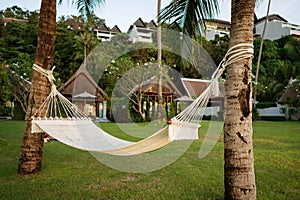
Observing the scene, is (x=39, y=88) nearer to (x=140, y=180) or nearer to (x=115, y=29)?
(x=140, y=180)

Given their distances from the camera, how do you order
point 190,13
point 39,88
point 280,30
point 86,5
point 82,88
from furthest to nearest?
point 280,30 < point 82,88 < point 86,5 < point 39,88 < point 190,13

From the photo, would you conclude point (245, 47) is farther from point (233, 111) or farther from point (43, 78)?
point (43, 78)

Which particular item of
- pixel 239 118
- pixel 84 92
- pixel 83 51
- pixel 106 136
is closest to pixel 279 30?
pixel 83 51

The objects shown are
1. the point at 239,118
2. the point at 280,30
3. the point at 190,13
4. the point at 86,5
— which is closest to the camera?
the point at 239,118

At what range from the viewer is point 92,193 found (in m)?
2.17

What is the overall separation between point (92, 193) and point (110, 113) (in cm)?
959

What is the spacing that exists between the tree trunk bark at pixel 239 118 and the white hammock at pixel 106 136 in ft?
0.29

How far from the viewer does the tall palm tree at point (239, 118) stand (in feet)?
5.44

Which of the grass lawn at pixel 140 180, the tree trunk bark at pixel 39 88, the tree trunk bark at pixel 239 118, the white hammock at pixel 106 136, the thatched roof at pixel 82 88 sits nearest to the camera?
the tree trunk bark at pixel 239 118

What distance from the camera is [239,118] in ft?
5.55

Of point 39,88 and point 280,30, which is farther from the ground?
point 280,30

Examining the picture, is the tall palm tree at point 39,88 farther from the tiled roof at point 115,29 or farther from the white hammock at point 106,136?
the tiled roof at point 115,29

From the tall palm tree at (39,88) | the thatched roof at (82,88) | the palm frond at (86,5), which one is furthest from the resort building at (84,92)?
the tall palm tree at (39,88)

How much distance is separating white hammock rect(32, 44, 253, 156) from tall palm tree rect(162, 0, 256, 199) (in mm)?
88
